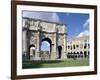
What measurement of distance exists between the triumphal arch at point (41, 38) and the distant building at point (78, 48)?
0.22ft

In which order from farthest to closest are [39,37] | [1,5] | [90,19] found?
1. [90,19]
2. [39,37]
3. [1,5]

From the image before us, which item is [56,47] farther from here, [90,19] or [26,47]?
[90,19]

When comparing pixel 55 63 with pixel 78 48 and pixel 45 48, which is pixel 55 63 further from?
pixel 78 48

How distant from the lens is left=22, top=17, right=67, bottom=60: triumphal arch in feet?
6.55

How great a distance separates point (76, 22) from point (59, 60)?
16.4 inches

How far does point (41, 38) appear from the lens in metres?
2.04

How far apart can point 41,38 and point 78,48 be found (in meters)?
0.40

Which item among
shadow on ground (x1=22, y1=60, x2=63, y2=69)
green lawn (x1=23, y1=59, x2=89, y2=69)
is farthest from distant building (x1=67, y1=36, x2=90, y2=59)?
shadow on ground (x1=22, y1=60, x2=63, y2=69)

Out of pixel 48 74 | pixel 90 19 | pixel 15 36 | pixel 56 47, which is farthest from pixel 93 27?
pixel 15 36

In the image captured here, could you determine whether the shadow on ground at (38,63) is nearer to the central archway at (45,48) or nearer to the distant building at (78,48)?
the central archway at (45,48)

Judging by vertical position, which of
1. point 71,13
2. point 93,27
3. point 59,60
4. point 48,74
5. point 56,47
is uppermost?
point 71,13

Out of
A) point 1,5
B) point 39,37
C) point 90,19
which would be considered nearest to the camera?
point 1,5

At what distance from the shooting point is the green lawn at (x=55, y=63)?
2.00 metres

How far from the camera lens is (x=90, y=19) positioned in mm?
2191
